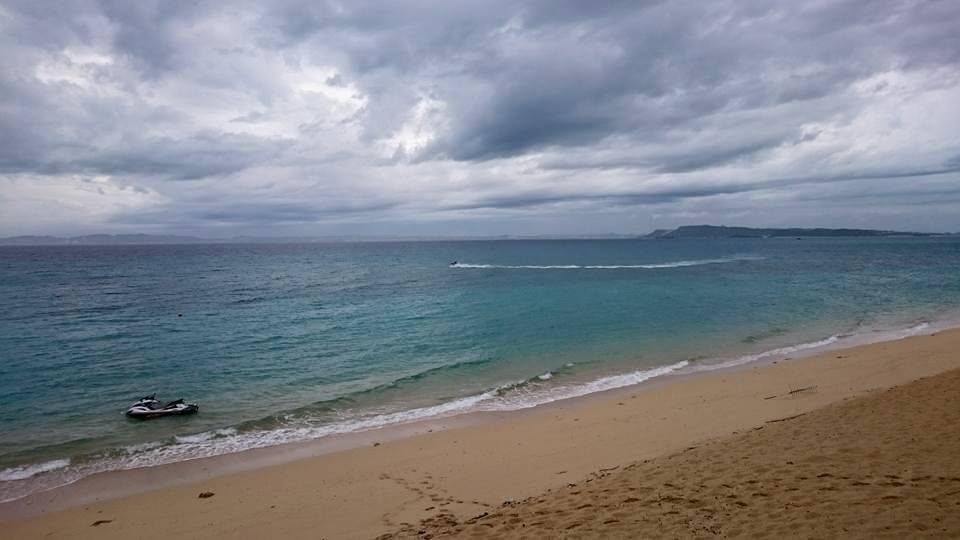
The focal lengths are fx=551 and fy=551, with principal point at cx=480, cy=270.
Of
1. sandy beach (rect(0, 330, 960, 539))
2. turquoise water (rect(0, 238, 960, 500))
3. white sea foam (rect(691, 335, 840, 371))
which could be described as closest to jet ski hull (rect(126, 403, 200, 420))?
turquoise water (rect(0, 238, 960, 500))

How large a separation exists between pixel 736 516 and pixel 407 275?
76.0 meters

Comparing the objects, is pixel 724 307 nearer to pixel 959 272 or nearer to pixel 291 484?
pixel 291 484

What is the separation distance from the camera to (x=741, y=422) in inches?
559

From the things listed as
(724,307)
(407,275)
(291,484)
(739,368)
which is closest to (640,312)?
(724,307)

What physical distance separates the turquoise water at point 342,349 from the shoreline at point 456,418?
0.88ft

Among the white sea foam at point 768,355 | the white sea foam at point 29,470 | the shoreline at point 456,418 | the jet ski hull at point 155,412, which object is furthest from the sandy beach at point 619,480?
the white sea foam at point 768,355

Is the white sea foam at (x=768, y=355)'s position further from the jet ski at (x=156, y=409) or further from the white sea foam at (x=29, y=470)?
the white sea foam at (x=29, y=470)

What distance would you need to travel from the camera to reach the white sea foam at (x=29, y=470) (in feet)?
45.4

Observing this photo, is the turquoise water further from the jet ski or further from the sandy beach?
the sandy beach

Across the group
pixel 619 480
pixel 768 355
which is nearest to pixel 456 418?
pixel 619 480

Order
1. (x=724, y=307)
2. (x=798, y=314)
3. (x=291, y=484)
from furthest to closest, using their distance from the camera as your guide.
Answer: (x=724, y=307) → (x=798, y=314) → (x=291, y=484)

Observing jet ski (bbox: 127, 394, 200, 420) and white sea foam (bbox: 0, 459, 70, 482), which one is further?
jet ski (bbox: 127, 394, 200, 420)

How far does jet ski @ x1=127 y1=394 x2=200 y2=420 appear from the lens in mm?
18234

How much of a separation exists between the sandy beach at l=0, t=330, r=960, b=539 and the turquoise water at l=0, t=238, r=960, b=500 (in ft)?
A: 9.85
